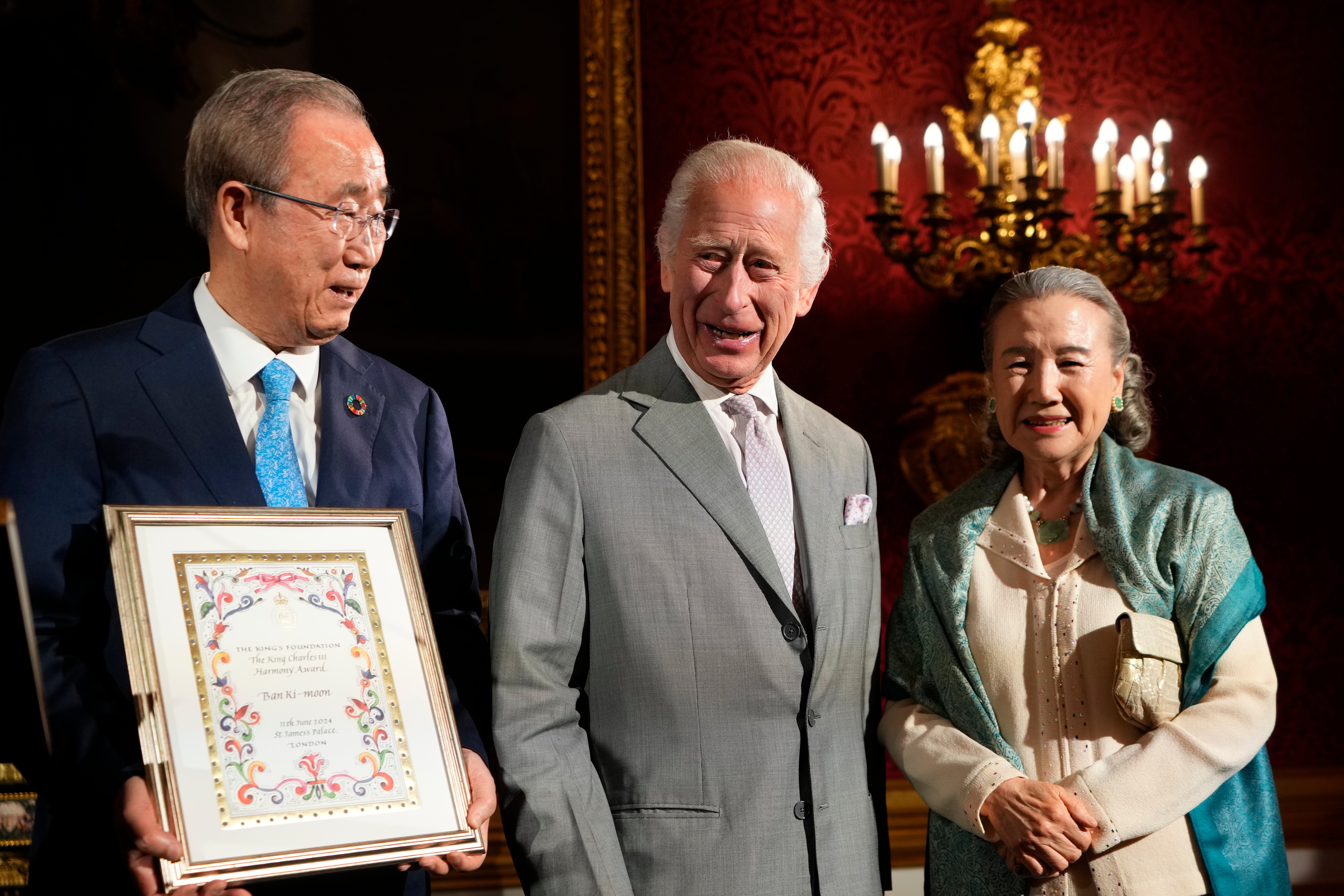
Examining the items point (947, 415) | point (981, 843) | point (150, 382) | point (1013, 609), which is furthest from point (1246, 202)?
point (150, 382)

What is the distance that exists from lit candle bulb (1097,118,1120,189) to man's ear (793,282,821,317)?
1.70 m

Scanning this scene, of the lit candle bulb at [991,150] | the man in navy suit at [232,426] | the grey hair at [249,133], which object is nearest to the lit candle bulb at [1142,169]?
the lit candle bulb at [991,150]

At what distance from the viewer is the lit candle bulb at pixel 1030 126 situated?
3279mm

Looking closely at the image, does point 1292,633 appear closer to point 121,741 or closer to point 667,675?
point 667,675

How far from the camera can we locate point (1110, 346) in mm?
2180

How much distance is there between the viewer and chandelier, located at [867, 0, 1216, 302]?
3.32 m

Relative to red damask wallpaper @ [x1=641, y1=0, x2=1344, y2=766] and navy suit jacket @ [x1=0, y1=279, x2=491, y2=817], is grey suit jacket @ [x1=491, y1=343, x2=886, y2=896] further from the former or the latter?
red damask wallpaper @ [x1=641, y1=0, x2=1344, y2=766]

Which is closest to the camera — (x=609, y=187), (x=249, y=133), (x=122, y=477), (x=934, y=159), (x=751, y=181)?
(x=122, y=477)

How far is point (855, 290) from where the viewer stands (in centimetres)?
384

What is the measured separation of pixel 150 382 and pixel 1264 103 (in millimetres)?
3685

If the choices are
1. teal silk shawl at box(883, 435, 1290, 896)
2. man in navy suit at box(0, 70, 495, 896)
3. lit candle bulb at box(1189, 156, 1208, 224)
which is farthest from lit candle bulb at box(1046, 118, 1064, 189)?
man in navy suit at box(0, 70, 495, 896)

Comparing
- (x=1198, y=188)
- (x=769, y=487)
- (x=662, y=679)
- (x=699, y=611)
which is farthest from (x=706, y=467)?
(x=1198, y=188)

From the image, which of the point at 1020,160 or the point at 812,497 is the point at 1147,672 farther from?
the point at 1020,160

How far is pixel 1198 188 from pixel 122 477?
3.15 metres
